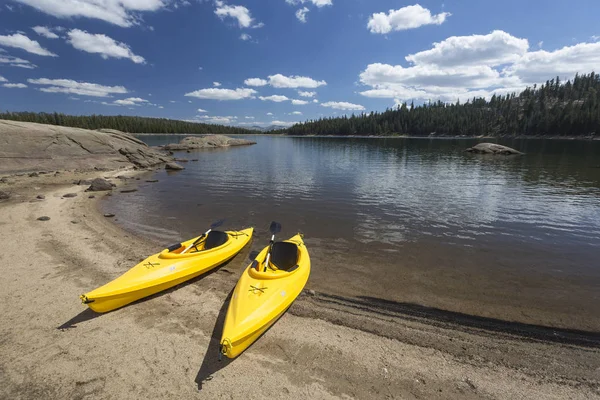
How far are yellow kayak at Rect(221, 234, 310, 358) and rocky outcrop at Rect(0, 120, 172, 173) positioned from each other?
109ft

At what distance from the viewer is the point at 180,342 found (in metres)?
6.16

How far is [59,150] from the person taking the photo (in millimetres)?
31438

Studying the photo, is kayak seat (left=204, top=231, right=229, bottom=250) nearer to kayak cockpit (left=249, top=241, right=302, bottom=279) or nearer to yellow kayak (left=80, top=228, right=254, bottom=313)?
yellow kayak (left=80, top=228, right=254, bottom=313)

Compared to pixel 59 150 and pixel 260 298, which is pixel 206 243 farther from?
pixel 59 150

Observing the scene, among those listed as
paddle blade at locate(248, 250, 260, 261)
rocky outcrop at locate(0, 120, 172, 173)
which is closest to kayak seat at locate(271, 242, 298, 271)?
paddle blade at locate(248, 250, 260, 261)

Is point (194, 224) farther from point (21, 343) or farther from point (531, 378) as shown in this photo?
point (531, 378)

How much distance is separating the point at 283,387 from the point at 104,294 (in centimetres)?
507

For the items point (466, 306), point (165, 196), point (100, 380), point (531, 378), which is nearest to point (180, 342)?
point (100, 380)

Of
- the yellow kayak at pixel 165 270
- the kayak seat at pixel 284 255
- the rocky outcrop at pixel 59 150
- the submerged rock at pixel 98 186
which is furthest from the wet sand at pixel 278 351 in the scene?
the rocky outcrop at pixel 59 150

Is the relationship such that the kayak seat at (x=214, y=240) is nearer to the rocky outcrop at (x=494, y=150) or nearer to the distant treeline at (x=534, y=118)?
the rocky outcrop at (x=494, y=150)

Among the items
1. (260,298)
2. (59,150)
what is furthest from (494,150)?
(59,150)

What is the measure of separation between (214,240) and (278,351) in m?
5.77

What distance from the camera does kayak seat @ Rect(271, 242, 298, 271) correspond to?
9461mm

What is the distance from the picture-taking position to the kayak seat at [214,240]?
10492mm
